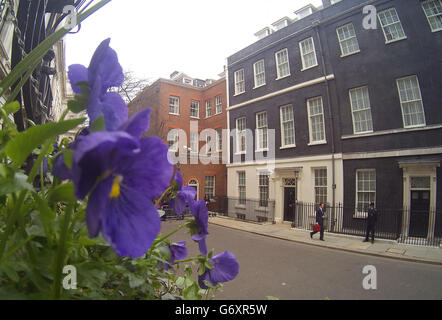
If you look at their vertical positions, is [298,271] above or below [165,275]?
below

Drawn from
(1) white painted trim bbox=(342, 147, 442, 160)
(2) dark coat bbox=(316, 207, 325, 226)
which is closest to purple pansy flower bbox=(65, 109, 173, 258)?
(2) dark coat bbox=(316, 207, 325, 226)

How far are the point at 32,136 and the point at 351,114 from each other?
49.0 feet

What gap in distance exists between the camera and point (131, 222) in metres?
0.34

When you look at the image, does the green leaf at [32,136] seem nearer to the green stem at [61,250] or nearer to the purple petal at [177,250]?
the green stem at [61,250]

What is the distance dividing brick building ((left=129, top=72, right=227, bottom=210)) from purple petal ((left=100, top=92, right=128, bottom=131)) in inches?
770

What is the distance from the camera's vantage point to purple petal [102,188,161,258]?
1.02 ft

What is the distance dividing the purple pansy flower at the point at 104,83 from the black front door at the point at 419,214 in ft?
44.2

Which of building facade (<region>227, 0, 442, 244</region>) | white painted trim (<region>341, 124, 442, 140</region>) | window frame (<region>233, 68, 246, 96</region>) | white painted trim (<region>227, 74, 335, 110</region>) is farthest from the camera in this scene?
window frame (<region>233, 68, 246, 96</region>)

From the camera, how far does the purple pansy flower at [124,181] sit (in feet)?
0.82

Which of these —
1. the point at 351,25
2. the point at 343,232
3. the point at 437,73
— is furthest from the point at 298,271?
the point at 351,25

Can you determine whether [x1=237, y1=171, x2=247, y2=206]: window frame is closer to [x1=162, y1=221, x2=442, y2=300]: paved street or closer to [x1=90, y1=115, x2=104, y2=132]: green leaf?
[x1=162, y1=221, x2=442, y2=300]: paved street
